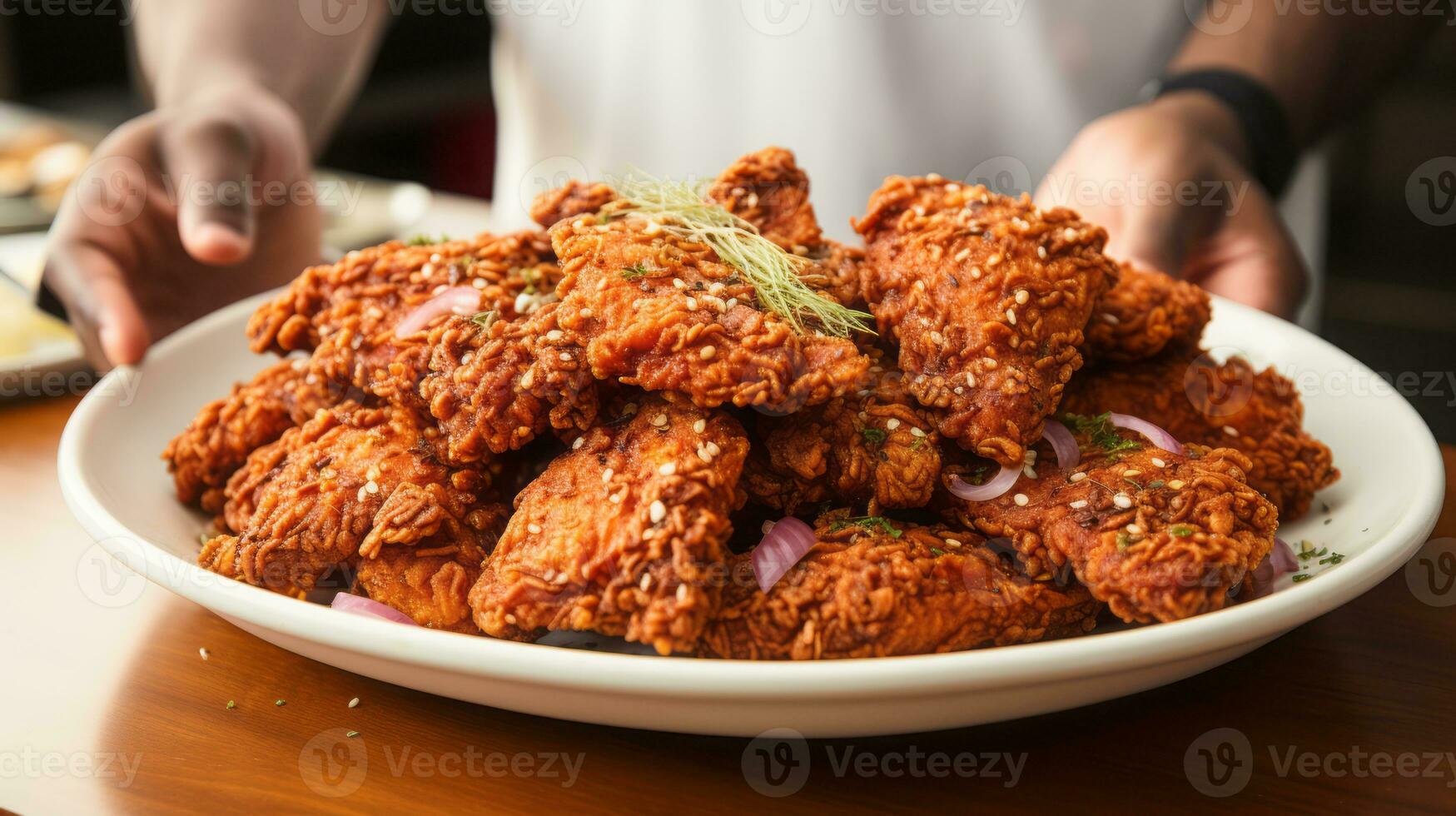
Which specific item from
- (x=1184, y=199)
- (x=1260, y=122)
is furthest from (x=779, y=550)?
(x=1260, y=122)

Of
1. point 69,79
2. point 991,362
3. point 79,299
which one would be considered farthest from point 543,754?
point 69,79

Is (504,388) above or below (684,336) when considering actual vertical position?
below

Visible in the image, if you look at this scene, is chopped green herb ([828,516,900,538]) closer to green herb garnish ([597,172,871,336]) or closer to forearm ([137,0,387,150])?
green herb garnish ([597,172,871,336])

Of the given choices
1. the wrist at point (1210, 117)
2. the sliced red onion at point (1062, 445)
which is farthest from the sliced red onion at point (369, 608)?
the wrist at point (1210, 117)

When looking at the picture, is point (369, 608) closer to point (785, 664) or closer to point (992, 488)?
point (785, 664)

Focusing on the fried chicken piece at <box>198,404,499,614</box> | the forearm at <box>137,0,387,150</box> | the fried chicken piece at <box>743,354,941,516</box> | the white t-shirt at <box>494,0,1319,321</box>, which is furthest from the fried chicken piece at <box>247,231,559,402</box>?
the white t-shirt at <box>494,0,1319,321</box>

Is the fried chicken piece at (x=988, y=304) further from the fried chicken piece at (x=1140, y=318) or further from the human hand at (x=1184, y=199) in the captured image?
the human hand at (x=1184, y=199)
